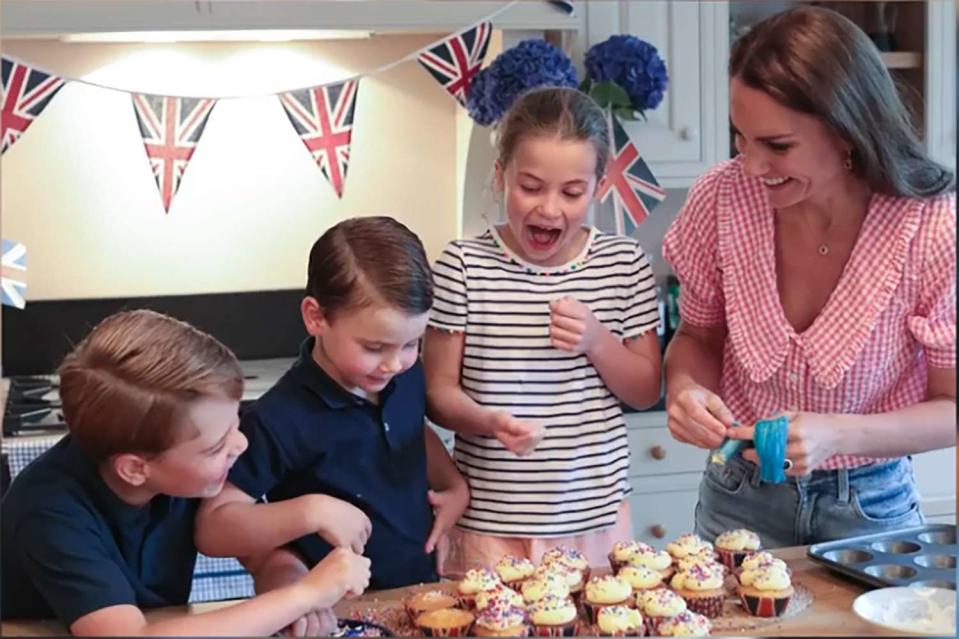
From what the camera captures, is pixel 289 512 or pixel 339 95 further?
pixel 339 95

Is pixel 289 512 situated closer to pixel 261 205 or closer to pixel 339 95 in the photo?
pixel 339 95

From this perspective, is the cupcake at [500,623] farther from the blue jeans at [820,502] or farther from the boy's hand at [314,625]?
the blue jeans at [820,502]

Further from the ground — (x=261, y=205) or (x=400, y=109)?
(x=400, y=109)

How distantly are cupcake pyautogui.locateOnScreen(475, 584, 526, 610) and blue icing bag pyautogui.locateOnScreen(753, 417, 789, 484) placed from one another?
0.30 meters

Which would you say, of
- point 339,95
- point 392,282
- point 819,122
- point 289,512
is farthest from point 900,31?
point 289,512

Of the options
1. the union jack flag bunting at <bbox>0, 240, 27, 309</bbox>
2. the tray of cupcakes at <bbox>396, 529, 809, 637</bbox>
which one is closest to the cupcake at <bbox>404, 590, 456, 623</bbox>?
the tray of cupcakes at <bbox>396, 529, 809, 637</bbox>

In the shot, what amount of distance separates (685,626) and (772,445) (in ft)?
0.72

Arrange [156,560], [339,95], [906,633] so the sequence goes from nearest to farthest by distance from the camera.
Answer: [906,633] → [156,560] → [339,95]

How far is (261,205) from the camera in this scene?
9.77 feet

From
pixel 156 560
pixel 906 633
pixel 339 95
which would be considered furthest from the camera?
pixel 339 95

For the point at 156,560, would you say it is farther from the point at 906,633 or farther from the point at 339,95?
the point at 339,95

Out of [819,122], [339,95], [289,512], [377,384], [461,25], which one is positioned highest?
[461,25]

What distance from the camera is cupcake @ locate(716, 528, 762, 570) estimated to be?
1.42 m

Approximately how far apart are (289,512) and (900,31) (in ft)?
7.56
